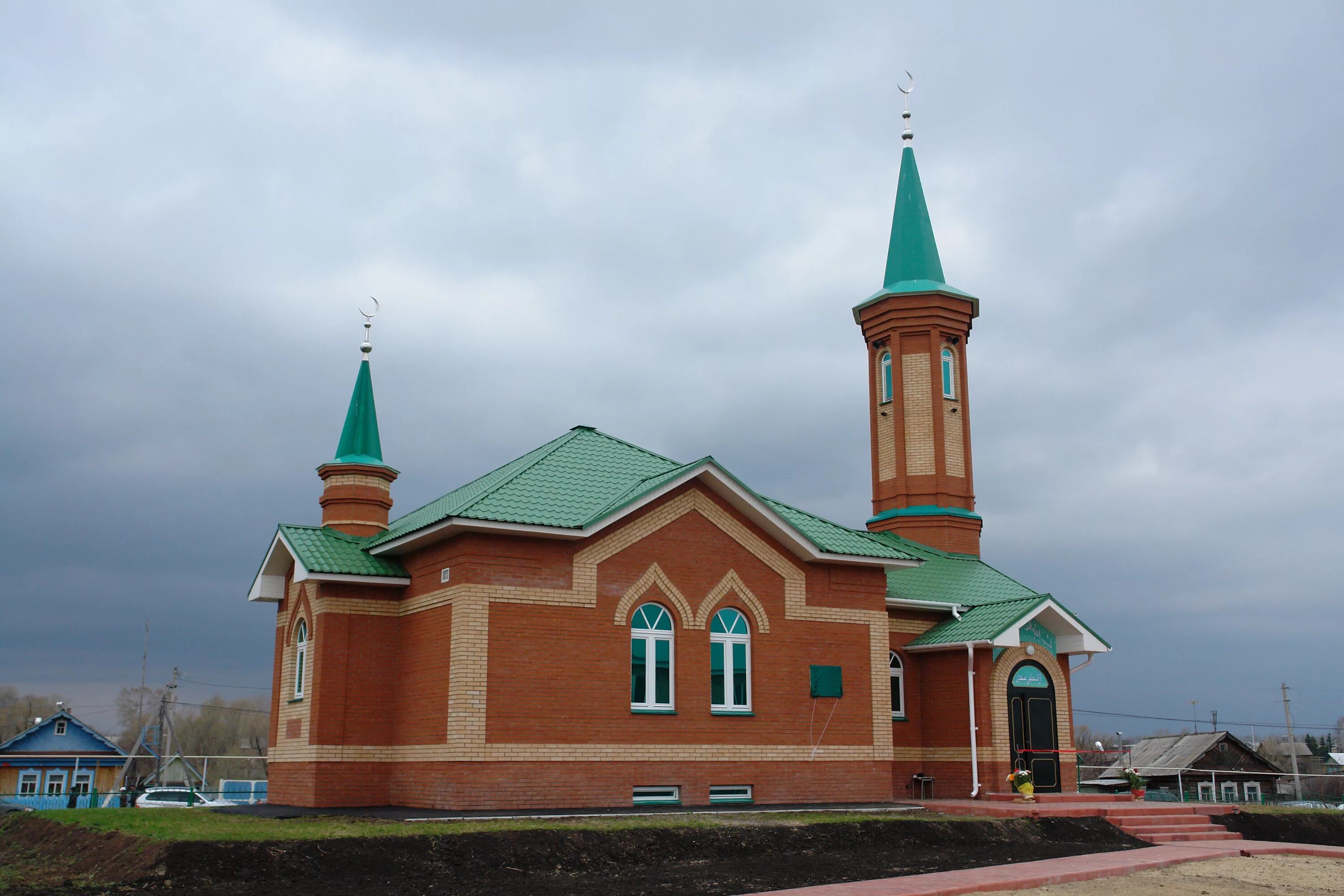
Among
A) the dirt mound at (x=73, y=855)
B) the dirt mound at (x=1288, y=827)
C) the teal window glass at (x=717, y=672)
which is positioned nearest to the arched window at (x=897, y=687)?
the teal window glass at (x=717, y=672)

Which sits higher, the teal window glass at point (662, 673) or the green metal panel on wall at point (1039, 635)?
the green metal panel on wall at point (1039, 635)

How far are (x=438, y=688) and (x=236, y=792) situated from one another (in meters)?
10.4

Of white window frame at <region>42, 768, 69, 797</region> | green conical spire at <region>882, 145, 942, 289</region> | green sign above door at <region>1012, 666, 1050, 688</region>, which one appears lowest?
white window frame at <region>42, 768, 69, 797</region>

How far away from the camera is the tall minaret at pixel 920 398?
2548 centimetres

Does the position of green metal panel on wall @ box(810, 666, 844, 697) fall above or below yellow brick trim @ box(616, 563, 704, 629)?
below

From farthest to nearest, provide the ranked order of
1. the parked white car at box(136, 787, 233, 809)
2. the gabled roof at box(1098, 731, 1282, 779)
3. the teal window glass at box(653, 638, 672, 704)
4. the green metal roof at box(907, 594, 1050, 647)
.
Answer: the gabled roof at box(1098, 731, 1282, 779)
the parked white car at box(136, 787, 233, 809)
the green metal roof at box(907, 594, 1050, 647)
the teal window glass at box(653, 638, 672, 704)

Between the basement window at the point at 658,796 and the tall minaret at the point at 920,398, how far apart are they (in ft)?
34.1

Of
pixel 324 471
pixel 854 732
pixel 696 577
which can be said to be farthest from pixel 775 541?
pixel 324 471

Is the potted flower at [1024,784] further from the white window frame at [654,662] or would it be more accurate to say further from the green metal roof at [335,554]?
the green metal roof at [335,554]

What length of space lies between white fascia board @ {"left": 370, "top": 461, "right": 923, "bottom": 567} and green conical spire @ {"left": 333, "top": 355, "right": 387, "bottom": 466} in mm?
3193

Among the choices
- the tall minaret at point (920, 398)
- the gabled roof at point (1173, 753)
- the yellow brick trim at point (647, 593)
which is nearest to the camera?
the yellow brick trim at point (647, 593)

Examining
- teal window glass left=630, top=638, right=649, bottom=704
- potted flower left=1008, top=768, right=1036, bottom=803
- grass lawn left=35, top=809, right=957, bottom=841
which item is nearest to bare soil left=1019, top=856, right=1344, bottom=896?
grass lawn left=35, top=809, right=957, bottom=841

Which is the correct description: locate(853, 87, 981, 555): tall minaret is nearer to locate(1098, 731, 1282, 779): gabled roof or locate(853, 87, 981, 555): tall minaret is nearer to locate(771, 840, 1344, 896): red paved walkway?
locate(771, 840, 1344, 896): red paved walkway

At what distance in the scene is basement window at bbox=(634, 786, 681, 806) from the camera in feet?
55.1
